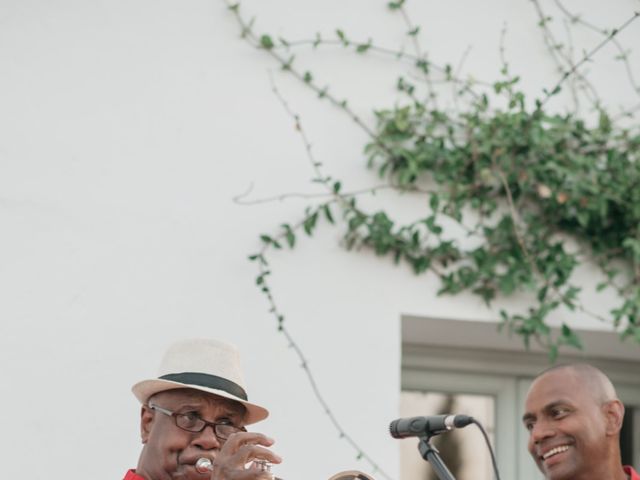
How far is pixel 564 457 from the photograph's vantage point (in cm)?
480

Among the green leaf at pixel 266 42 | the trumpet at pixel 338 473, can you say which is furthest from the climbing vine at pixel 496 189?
the trumpet at pixel 338 473

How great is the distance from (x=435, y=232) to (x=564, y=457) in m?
1.46

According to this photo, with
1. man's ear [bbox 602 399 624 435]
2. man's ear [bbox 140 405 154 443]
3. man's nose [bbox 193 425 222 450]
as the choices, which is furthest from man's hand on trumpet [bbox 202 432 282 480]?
man's ear [bbox 602 399 624 435]

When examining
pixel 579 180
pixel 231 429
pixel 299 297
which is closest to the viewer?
pixel 231 429

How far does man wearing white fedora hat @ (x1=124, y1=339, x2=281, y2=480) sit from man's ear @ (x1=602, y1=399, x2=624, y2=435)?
126 cm

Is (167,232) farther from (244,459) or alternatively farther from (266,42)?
(244,459)

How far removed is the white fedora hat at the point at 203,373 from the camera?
439 cm

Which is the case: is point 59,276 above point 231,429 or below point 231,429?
above

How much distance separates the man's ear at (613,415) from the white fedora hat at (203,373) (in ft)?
4.11

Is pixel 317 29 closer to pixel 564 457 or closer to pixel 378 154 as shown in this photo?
pixel 378 154

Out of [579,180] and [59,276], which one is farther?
[579,180]

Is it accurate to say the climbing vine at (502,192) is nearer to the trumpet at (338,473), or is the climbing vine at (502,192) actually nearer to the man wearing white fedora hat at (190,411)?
the man wearing white fedora hat at (190,411)

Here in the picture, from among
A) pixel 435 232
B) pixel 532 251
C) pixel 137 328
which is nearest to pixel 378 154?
pixel 435 232

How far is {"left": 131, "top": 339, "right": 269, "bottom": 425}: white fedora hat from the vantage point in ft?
14.4
